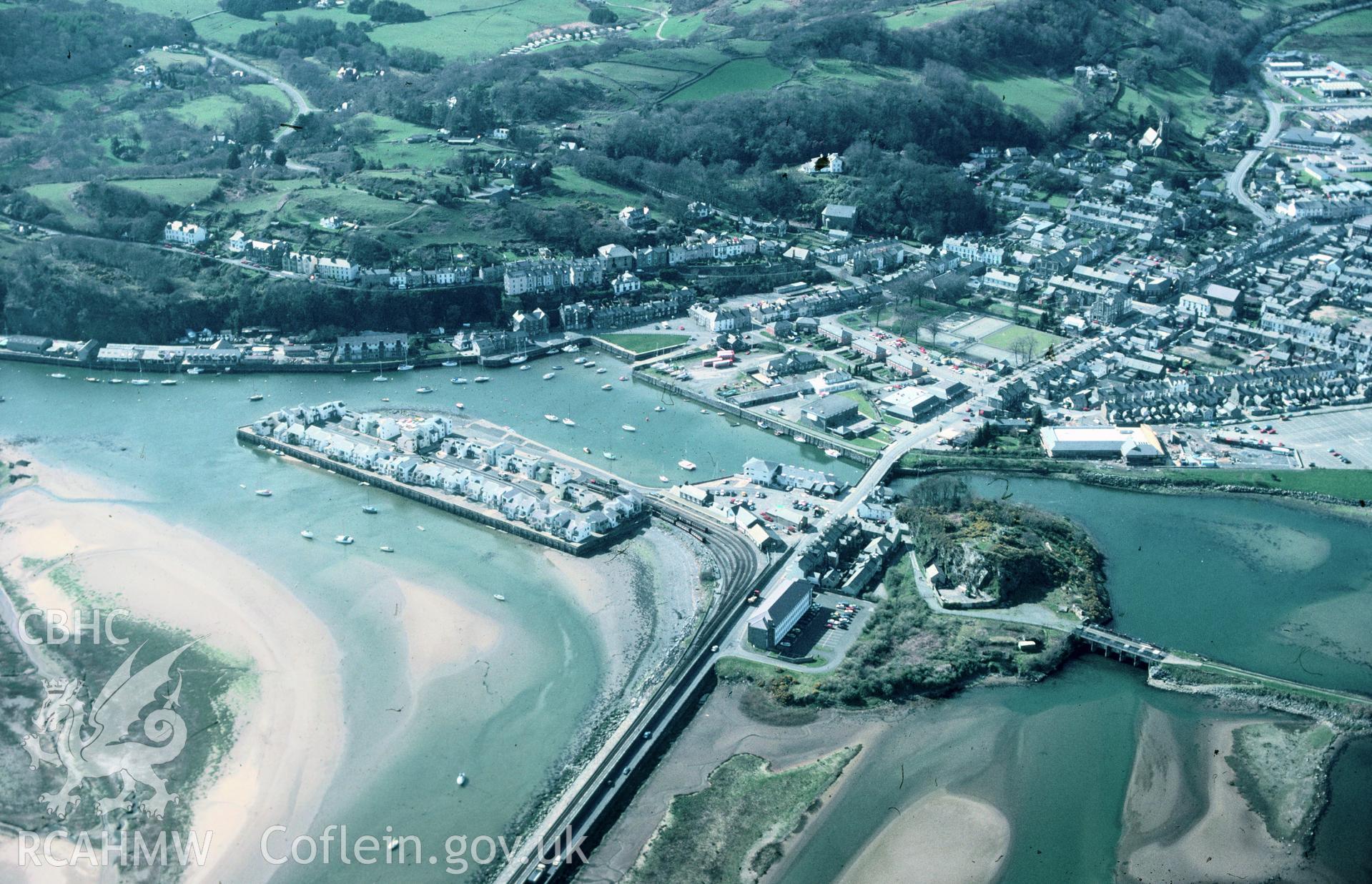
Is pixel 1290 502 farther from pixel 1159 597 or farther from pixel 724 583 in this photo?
pixel 724 583

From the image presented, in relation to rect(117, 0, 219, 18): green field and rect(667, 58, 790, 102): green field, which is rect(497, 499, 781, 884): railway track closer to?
rect(667, 58, 790, 102): green field

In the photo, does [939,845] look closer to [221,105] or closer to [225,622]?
[225,622]

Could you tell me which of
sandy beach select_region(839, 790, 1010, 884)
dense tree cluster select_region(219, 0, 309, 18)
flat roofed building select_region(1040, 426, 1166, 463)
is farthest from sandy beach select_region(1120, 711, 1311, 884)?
dense tree cluster select_region(219, 0, 309, 18)

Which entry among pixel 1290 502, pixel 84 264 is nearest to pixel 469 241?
pixel 84 264

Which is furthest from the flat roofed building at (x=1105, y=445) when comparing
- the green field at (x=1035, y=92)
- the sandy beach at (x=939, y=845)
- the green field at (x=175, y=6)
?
the green field at (x=175, y=6)

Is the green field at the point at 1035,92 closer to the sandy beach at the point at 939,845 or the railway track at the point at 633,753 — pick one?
the railway track at the point at 633,753

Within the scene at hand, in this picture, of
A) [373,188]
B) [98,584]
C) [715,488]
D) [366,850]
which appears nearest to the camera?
[366,850]
